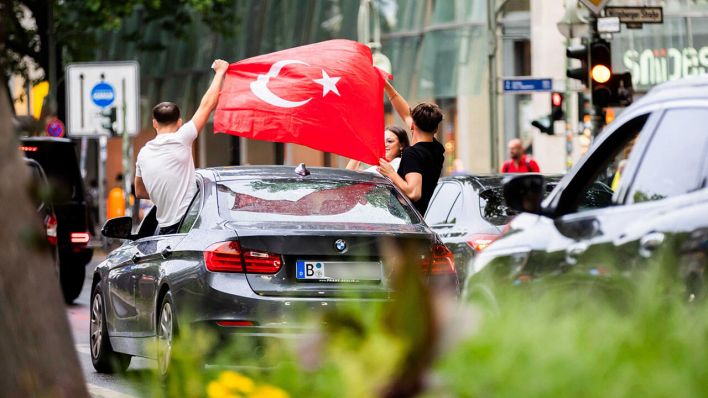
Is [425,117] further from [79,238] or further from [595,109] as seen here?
[595,109]

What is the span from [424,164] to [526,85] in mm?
15885

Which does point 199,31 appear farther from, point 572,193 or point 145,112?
point 572,193

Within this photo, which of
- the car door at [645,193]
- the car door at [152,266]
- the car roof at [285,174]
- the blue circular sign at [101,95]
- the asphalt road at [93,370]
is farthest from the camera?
the blue circular sign at [101,95]

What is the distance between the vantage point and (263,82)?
1339cm

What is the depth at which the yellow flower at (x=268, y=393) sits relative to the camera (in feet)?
11.5

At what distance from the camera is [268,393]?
11.5 feet

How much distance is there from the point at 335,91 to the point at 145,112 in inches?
1794

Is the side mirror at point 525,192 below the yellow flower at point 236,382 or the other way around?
the other way around

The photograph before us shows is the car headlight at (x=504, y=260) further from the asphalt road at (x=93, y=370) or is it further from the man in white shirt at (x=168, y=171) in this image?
the man in white shirt at (x=168, y=171)

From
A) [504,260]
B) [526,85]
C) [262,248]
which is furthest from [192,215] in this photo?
[526,85]

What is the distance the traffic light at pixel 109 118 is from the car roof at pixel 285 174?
63.7 feet

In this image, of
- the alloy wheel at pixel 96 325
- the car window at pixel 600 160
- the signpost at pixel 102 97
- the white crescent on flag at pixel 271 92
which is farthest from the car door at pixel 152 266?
the signpost at pixel 102 97

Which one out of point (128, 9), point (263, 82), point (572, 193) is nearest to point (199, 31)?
point (128, 9)

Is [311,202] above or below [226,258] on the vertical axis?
above
